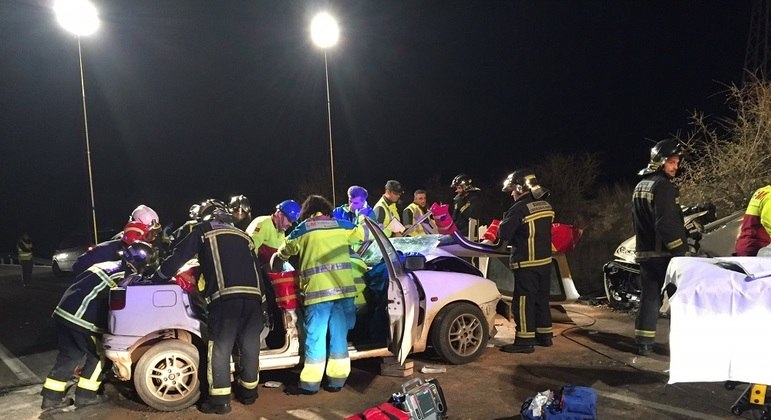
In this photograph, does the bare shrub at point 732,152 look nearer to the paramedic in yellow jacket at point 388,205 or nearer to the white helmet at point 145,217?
the paramedic in yellow jacket at point 388,205

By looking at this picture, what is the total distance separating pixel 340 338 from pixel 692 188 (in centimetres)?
A: 852

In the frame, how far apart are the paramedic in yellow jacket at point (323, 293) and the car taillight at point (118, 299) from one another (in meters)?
1.39

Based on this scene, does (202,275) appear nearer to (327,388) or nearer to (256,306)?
(256,306)

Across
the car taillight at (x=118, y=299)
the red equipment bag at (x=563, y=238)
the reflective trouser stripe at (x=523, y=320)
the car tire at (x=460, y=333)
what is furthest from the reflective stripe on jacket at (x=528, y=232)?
the car taillight at (x=118, y=299)

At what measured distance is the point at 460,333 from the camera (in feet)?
19.1

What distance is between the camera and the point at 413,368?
5773 millimetres

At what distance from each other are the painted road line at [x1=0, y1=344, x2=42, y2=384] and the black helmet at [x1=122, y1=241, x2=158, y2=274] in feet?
7.08

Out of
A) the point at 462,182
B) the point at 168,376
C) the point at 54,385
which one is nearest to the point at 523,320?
the point at 168,376

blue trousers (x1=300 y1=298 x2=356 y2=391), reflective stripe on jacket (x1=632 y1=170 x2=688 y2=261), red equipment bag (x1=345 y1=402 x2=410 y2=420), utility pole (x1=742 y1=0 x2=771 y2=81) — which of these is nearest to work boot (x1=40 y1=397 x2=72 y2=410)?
blue trousers (x1=300 y1=298 x2=356 y2=391)

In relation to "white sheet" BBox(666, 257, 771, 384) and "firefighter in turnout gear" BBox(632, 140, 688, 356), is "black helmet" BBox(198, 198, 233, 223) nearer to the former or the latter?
"white sheet" BBox(666, 257, 771, 384)

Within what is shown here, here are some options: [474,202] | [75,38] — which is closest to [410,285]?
[474,202]

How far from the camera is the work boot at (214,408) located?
4.78 meters

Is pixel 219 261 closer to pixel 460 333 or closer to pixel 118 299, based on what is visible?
pixel 118 299

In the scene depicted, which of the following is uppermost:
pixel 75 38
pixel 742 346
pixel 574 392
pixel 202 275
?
pixel 75 38
